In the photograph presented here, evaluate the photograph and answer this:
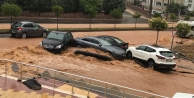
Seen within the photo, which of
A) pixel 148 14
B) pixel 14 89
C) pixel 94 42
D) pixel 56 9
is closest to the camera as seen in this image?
pixel 14 89

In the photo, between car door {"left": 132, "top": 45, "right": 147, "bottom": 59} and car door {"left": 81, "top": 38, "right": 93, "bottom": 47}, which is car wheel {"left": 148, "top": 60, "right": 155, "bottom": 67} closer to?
car door {"left": 132, "top": 45, "right": 147, "bottom": 59}

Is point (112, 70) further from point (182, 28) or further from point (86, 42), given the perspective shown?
point (182, 28)

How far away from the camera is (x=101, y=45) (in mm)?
18828

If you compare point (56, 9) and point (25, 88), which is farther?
point (56, 9)

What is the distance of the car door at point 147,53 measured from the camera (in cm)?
1830

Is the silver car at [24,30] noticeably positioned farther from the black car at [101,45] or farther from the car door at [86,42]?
the car door at [86,42]

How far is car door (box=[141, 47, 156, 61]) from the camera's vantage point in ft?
60.0

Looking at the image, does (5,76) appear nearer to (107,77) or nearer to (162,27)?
(107,77)

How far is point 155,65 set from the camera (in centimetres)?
1794

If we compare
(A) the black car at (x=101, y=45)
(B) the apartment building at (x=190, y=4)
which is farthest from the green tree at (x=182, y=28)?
(B) the apartment building at (x=190, y=4)

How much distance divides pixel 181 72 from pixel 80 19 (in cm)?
3213

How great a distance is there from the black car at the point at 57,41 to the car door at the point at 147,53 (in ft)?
16.9

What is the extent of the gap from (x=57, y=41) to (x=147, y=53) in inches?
233

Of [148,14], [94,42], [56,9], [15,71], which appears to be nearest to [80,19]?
[56,9]
